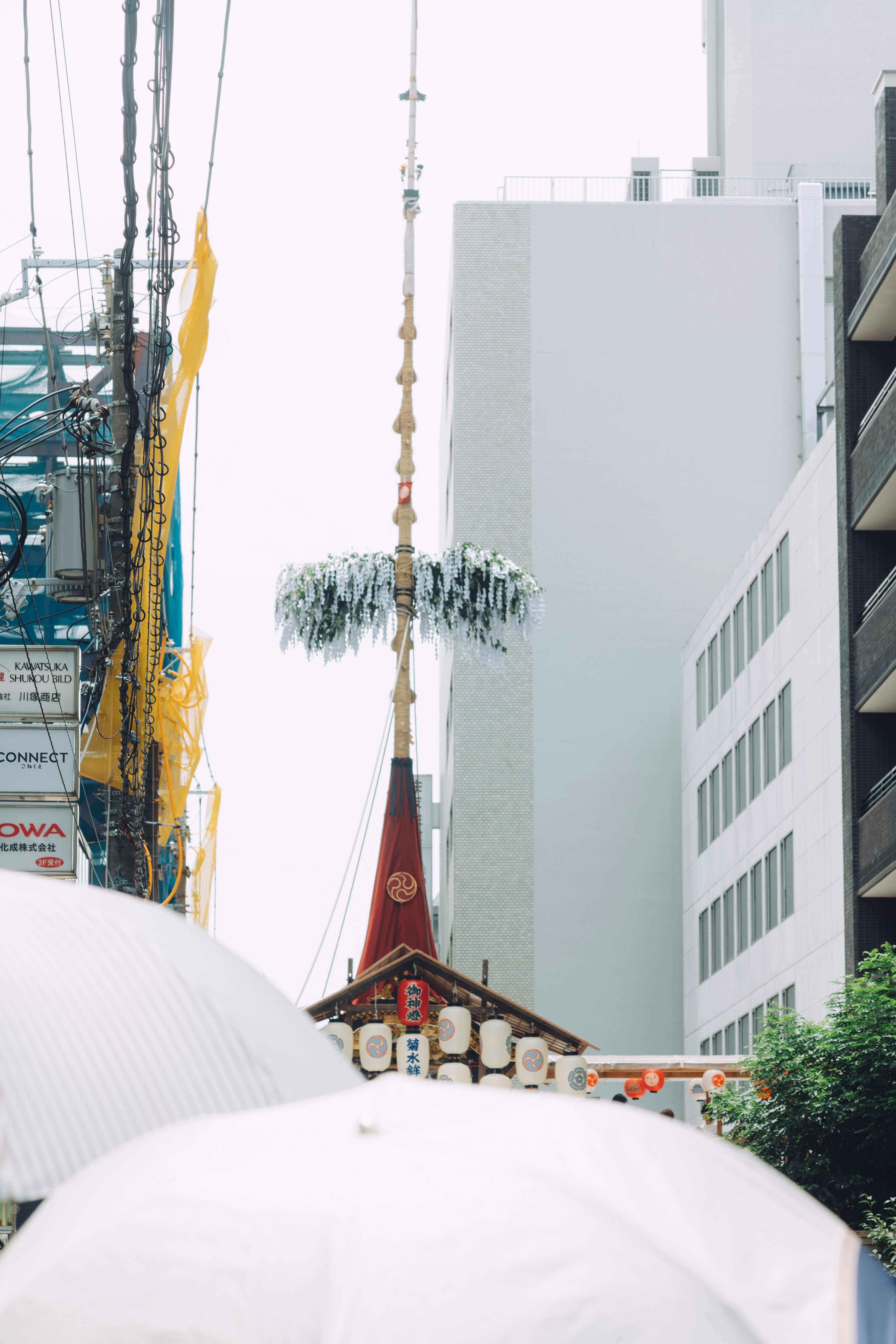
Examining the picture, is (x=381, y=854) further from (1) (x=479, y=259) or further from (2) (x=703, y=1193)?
(1) (x=479, y=259)

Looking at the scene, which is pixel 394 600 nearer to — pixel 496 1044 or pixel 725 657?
pixel 496 1044

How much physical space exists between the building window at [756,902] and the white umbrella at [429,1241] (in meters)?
36.9

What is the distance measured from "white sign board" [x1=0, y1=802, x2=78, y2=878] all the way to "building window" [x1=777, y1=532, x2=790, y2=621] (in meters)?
22.8

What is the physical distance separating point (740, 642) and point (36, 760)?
27.5 m

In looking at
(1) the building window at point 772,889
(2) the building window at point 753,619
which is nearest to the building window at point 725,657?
(2) the building window at point 753,619

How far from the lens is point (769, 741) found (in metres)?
39.0

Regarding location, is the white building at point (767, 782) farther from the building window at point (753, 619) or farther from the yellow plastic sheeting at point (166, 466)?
the yellow plastic sheeting at point (166, 466)

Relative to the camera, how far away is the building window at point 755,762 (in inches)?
1577


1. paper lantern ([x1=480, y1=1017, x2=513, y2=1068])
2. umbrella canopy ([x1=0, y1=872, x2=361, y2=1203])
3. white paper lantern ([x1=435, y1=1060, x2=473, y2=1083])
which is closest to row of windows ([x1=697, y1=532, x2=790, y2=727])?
paper lantern ([x1=480, y1=1017, x2=513, y2=1068])

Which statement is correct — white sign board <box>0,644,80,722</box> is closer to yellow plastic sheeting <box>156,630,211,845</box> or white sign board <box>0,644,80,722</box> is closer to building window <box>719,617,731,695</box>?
yellow plastic sheeting <box>156,630,211,845</box>

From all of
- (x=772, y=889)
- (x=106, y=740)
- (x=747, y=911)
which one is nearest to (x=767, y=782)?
(x=772, y=889)

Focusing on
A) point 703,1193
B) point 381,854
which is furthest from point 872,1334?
point 381,854

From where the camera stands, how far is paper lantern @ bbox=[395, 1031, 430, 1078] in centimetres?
2428

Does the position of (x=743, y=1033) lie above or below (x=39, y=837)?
below
